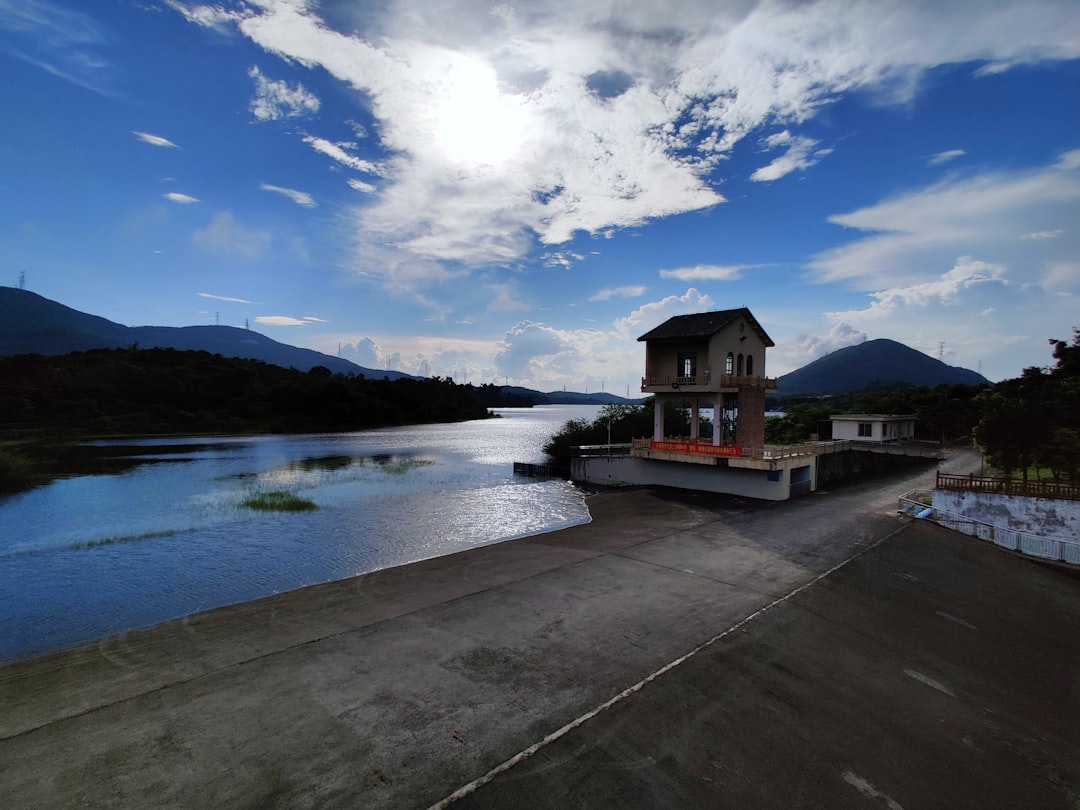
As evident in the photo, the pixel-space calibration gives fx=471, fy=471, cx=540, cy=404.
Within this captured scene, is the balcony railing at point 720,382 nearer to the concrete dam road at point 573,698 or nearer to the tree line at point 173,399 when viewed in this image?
the concrete dam road at point 573,698

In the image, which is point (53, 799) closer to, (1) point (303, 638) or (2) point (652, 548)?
(1) point (303, 638)

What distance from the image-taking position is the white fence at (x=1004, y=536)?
1563 centimetres

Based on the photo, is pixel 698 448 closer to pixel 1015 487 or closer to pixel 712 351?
pixel 712 351

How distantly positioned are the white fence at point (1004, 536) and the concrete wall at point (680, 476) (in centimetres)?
561

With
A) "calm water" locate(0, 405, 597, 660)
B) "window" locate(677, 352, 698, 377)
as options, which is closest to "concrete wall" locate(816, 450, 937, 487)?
"window" locate(677, 352, 698, 377)

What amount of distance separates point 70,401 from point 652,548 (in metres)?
94.6

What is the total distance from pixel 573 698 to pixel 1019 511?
64.5 ft

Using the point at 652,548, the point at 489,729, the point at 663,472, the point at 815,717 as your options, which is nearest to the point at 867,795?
the point at 815,717

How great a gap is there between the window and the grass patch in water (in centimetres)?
2276

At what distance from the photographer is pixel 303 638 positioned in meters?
9.01

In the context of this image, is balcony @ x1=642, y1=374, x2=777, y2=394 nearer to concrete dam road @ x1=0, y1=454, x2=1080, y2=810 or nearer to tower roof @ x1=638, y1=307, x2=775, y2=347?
tower roof @ x1=638, y1=307, x2=775, y2=347

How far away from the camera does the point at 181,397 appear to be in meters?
88.2

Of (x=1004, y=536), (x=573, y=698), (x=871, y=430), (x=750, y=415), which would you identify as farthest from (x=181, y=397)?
(x=1004, y=536)

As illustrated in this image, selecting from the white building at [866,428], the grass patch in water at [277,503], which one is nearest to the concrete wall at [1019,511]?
the white building at [866,428]
